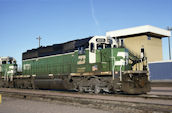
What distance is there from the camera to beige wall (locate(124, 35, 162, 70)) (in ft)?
111

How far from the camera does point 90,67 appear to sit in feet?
43.3

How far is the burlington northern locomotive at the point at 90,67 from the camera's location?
458 inches

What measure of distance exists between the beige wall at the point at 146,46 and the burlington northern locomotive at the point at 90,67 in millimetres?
19444

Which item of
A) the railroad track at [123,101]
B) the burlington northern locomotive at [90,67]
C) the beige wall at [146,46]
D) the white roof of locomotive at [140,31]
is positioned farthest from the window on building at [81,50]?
the white roof of locomotive at [140,31]

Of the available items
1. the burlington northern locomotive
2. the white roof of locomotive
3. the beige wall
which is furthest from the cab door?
the white roof of locomotive

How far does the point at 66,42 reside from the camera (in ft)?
51.3

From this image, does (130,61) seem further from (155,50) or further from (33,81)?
(155,50)

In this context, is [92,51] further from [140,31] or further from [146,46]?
[146,46]

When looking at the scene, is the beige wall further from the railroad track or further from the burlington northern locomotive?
the railroad track

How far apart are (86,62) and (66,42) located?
10.00ft

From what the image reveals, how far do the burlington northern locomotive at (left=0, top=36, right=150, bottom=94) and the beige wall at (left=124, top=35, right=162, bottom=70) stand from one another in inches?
766

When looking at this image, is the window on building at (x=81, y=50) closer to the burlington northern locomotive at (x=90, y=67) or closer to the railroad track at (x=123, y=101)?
the burlington northern locomotive at (x=90, y=67)

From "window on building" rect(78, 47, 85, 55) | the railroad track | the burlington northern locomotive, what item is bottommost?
the railroad track

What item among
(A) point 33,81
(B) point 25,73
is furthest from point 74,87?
(B) point 25,73
